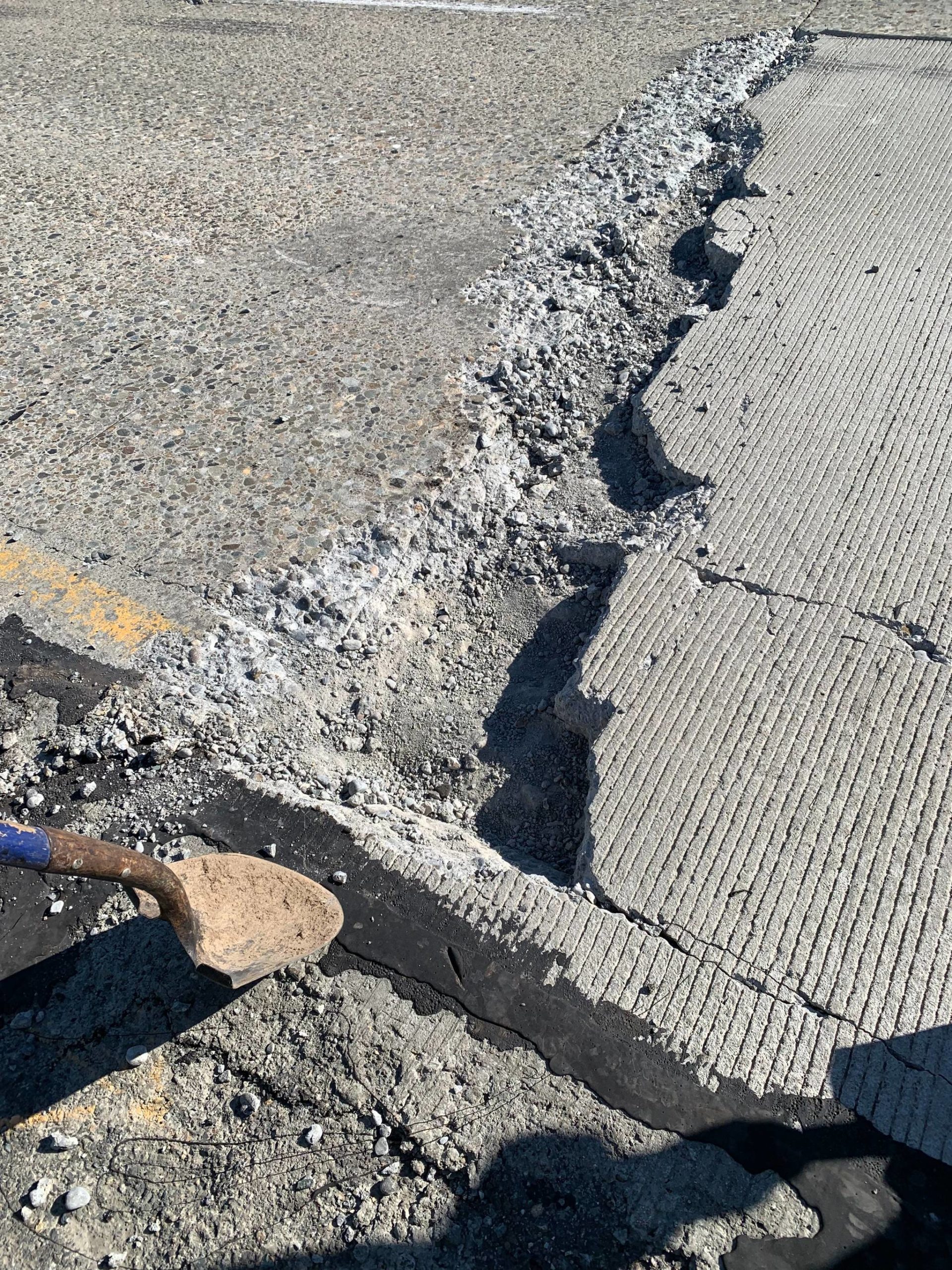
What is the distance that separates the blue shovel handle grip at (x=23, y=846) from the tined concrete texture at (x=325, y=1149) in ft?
2.22

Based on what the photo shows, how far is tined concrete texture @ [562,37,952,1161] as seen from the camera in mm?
2502

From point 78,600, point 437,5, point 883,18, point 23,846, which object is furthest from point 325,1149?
point 437,5

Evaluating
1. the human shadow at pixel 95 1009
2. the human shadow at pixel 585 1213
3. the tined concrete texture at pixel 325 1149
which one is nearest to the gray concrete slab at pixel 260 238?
the human shadow at pixel 95 1009

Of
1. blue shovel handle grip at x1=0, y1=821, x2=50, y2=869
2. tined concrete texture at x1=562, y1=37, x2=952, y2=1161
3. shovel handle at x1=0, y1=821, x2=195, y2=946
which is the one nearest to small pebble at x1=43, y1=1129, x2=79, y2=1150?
shovel handle at x1=0, y1=821, x2=195, y2=946

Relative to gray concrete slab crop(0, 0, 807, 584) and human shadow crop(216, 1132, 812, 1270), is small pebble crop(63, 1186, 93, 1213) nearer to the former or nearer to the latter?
human shadow crop(216, 1132, 812, 1270)

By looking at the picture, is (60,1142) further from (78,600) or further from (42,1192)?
(78,600)

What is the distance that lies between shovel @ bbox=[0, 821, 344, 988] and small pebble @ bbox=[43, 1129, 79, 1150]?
0.45 m

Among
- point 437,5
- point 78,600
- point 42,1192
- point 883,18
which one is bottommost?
point 42,1192

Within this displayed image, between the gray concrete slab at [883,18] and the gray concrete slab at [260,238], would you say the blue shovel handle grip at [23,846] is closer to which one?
the gray concrete slab at [260,238]

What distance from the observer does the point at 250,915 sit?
257 cm

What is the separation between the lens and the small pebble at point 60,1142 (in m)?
2.27

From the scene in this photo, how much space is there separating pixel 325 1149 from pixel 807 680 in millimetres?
1911

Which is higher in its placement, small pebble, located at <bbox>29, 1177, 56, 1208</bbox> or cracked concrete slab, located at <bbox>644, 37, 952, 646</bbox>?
cracked concrete slab, located at <bbox>644, 37, 952, 646</bbox>

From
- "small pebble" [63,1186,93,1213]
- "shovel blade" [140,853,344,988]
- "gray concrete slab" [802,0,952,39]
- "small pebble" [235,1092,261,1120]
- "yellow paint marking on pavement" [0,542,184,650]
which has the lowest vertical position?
"small pebble" [63,1186,93,1213]
